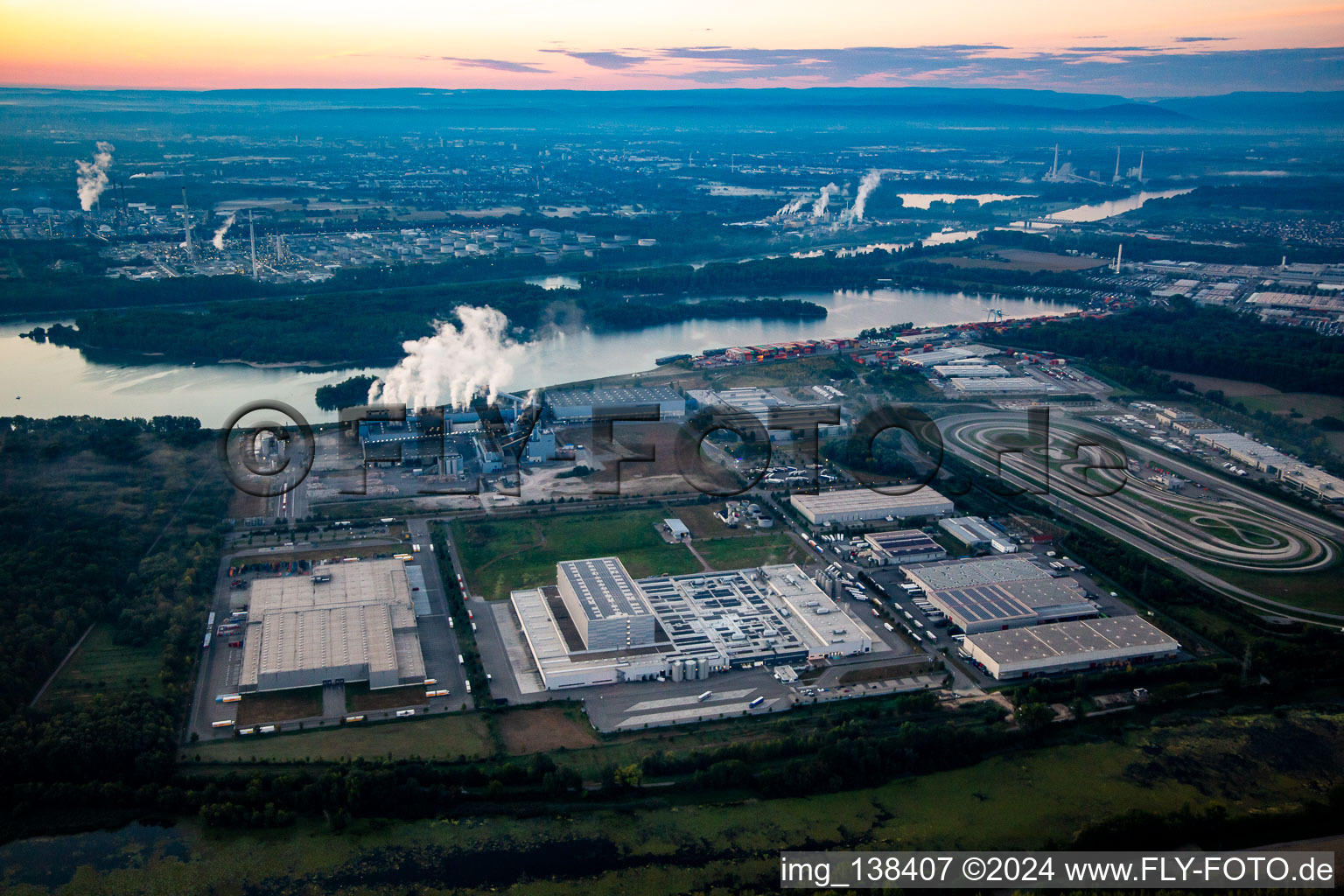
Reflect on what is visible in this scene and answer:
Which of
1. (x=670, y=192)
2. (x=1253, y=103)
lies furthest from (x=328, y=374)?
(x=1253, y=103)

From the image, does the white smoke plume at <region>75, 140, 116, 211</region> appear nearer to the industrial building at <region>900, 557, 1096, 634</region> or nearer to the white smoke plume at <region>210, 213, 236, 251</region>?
the white smoke plume at <region>210, 213, 236, 251</region>

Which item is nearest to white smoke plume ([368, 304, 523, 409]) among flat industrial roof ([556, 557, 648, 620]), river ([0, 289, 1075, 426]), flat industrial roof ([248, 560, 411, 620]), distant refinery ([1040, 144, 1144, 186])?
river ([0, 289, 1075, 426])

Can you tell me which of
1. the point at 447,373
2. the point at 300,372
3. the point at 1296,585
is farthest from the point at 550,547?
the point at 300,372

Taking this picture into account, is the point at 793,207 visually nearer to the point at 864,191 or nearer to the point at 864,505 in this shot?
Result: the point at 864,191

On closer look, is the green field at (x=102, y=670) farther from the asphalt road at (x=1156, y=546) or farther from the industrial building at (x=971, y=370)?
the industrial building at (x=971, y=370)

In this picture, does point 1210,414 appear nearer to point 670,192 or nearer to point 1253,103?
point 670,192

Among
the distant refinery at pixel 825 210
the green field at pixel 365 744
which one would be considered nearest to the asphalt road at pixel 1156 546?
the green field at pixel 365 744
